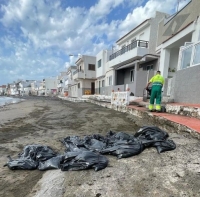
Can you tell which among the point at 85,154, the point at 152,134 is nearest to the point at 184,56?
the point at 152,134

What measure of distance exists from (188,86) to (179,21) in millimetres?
6778

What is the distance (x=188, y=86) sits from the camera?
620cm

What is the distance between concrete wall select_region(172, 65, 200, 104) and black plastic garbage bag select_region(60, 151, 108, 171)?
5.35 m

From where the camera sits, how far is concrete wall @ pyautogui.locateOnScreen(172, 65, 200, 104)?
18.8ft

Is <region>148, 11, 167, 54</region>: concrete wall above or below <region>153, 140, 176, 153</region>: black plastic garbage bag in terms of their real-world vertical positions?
above

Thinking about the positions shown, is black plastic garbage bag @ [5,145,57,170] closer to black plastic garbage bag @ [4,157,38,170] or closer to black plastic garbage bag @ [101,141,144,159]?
black plastic garbage bag @ [4,157,38,170]

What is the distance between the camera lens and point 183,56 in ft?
22.8

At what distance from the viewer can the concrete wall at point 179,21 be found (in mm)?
8688

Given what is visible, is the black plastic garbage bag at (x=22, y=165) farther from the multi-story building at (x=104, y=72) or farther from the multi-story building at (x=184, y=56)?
the multi-story building at (x=104, y=72)

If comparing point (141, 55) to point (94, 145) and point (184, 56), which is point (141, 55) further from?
point (94, 145)

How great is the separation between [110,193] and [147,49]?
44.7 ft

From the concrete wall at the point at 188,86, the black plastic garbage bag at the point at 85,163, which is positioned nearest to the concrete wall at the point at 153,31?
the concrete wall at the point at 188,86

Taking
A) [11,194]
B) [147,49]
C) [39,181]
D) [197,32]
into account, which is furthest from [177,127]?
[147,49]

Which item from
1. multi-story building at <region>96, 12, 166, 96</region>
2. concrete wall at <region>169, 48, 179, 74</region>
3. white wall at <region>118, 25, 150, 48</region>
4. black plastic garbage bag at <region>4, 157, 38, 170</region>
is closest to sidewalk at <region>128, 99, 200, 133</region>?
black plastic garbage bag at <region>4, 157, 38, 170</region>
